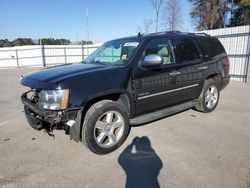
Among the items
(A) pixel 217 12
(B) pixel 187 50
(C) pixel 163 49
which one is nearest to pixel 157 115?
(C) pixel 163 49

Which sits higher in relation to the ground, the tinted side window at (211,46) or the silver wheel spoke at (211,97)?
the tinted side window at (211,46)

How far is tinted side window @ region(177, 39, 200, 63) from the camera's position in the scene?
172 inches

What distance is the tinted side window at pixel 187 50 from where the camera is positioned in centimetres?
436

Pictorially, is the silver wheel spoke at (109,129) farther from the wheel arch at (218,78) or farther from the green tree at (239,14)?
the green tree at (239,14)

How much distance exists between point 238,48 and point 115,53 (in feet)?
27.7

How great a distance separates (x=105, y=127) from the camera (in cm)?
334

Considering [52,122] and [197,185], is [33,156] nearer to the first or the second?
[52,122]

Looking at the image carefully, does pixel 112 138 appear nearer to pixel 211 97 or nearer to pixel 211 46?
pixel 211 97

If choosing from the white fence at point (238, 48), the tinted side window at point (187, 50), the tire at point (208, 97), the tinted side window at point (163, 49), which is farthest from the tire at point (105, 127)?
the white fence at point (238, 48)

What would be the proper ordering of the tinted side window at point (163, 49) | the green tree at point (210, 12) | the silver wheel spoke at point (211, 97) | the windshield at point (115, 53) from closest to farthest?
the windshield at point (115, 53)
the tinted side window at point (163, 49)
the silver wheel spoke at point (211, 97)
the green tree at point (210, 12)

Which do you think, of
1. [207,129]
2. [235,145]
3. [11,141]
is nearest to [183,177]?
[235,145]

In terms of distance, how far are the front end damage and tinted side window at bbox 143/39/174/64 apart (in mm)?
1901

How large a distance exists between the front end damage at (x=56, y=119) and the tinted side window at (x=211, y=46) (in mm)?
3639

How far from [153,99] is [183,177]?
1570mm
